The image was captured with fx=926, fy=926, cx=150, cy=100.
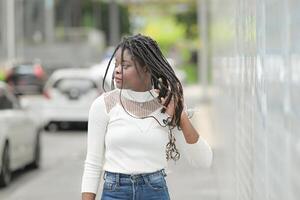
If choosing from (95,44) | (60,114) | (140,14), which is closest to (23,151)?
(60,114)

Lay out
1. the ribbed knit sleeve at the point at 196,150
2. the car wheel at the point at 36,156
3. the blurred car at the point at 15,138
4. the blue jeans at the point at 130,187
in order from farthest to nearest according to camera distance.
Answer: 1. the car wheel at the point at 36,156
2. the blurred car at the point at 15,138
3. the ribbed knit sleeve at the point at 196,150
4. the blue jeans at the point at 130,187

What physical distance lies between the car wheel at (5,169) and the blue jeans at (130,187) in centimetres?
861

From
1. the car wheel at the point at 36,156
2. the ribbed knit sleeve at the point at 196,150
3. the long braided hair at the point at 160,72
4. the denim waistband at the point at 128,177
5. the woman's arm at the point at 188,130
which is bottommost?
the car wheel at the point at 36,156

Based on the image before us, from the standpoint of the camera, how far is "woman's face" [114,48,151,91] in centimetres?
453

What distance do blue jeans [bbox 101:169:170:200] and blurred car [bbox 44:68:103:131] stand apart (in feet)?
61.4

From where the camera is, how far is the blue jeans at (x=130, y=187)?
177 inches

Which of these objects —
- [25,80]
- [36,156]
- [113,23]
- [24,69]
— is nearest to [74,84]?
[36,156]

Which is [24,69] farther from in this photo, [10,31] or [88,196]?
[88,196]

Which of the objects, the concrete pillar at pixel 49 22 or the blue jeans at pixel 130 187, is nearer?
the blue jeans at pixel 130 187

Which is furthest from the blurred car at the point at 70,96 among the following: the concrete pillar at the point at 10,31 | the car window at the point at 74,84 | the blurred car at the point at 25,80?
the concrete pillar at the point at 10,31

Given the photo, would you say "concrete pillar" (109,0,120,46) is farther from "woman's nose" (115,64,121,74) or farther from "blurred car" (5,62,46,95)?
"woman's nose" (115,64,121,74)

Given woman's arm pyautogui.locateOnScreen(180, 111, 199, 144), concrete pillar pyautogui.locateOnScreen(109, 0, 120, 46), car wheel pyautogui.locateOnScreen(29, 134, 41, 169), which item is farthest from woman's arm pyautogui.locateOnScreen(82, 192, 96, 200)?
concrete pillar pyautogui.locateOnScreen(109, 0, 120, 46)

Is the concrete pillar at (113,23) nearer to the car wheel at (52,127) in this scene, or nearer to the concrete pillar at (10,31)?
the concrete pillar at (10,31)

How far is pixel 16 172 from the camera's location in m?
15.1
